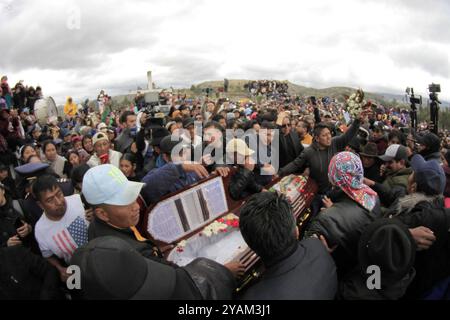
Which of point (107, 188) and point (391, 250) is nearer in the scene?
point (391, 250)

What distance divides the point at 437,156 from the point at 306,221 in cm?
245

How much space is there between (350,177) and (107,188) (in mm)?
1794

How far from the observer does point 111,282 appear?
1.28 meters

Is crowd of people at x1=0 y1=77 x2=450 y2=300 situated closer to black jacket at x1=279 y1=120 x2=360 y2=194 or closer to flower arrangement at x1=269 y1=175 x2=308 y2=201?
black jacket at x1=279 y1=120 x2=360 y2=194

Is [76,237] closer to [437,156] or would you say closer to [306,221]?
[306,221]

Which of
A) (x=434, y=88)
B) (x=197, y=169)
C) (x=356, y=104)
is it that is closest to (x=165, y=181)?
(x=197, y=169)

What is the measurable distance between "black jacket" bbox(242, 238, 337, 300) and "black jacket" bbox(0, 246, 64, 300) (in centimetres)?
177

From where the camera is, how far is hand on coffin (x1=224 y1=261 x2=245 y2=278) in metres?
2.06

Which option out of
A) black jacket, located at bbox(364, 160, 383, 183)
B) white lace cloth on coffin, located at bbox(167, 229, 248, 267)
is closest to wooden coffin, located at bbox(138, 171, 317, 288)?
white lace cloth on coffin, located at bbox(167, 229, 248, 267)

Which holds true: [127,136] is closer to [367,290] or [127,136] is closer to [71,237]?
[71,237]

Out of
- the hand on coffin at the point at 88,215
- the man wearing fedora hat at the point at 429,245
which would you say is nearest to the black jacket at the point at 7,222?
the hand on coffin at the point at 88,215

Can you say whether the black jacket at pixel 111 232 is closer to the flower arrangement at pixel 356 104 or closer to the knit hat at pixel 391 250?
the knit hat at pixel 391 250

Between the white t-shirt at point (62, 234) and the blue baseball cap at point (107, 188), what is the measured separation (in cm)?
99

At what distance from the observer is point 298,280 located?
1.66 m
